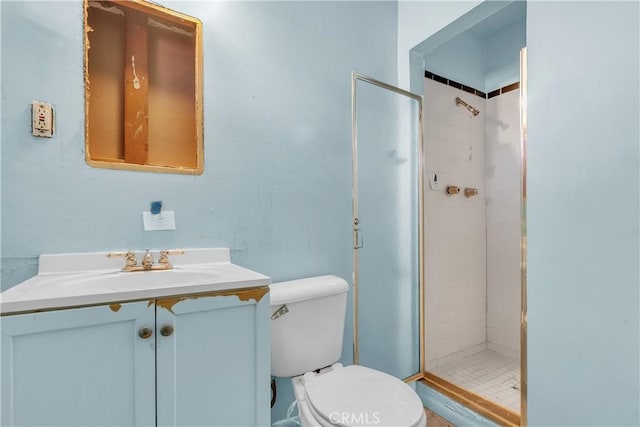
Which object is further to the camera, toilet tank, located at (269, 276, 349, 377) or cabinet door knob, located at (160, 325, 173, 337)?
toilet tank, located at (269, 276, 349, 377)

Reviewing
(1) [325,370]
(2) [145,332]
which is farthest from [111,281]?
(1) [325,370]

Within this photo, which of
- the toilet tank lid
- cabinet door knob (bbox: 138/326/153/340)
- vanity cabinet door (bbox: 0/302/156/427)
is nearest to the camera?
vanity cabinet door (bbox: 0/302/156/427)

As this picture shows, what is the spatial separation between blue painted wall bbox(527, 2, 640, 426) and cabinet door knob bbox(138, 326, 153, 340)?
4.36 feet

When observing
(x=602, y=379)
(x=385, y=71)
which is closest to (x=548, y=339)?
(x=602, y=379)

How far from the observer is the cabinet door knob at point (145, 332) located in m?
0.81

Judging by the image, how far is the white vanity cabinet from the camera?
712 mm

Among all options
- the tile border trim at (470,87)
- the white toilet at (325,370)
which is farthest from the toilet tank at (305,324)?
the tile border trim at (470,87)

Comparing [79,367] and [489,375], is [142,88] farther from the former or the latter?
[489,375]

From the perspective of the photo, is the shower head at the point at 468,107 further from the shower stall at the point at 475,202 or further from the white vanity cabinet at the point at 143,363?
the white vanity cabinet at the point at 143,363

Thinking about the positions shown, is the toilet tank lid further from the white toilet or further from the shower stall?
the shower stall

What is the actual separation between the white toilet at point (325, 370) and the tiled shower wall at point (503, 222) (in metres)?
1.56

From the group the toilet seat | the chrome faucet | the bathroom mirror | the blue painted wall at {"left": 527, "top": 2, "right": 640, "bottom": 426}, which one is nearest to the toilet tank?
the toilet seat

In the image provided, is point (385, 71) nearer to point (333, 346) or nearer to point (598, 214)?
point (598, 214)

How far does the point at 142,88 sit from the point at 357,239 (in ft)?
3.90
